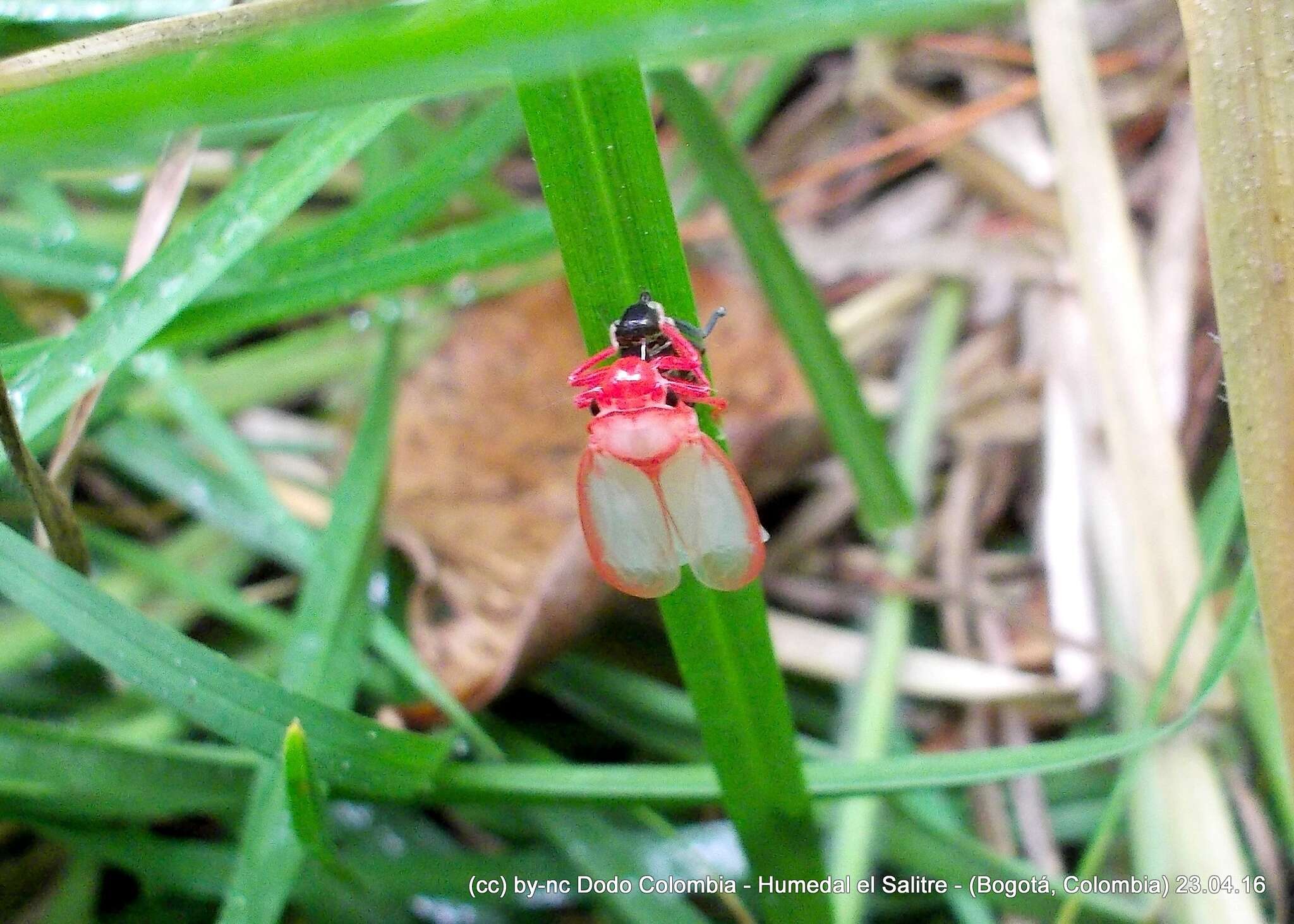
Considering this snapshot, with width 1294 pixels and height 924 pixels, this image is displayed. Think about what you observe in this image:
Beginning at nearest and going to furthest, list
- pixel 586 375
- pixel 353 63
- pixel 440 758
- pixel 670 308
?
pixel 353 63 → pixel 670 308 → pixel 440 758 → pixel 586 375

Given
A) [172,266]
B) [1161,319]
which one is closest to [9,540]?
[172,266]

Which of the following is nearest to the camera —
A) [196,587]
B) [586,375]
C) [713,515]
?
[713,515]

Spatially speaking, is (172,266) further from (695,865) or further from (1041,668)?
(1041,668)

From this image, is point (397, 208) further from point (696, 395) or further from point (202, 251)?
point (696, 395)

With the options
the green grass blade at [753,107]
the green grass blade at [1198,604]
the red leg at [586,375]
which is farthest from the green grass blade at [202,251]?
the green grass blade at [1198,604]

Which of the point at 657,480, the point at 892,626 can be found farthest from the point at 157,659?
the point at 892,626

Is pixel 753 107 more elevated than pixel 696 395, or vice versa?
pixel 753 107

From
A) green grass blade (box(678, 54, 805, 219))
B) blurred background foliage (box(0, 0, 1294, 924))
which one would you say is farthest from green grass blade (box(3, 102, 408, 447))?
green grass blade (box(678, 54, 805, 219))
